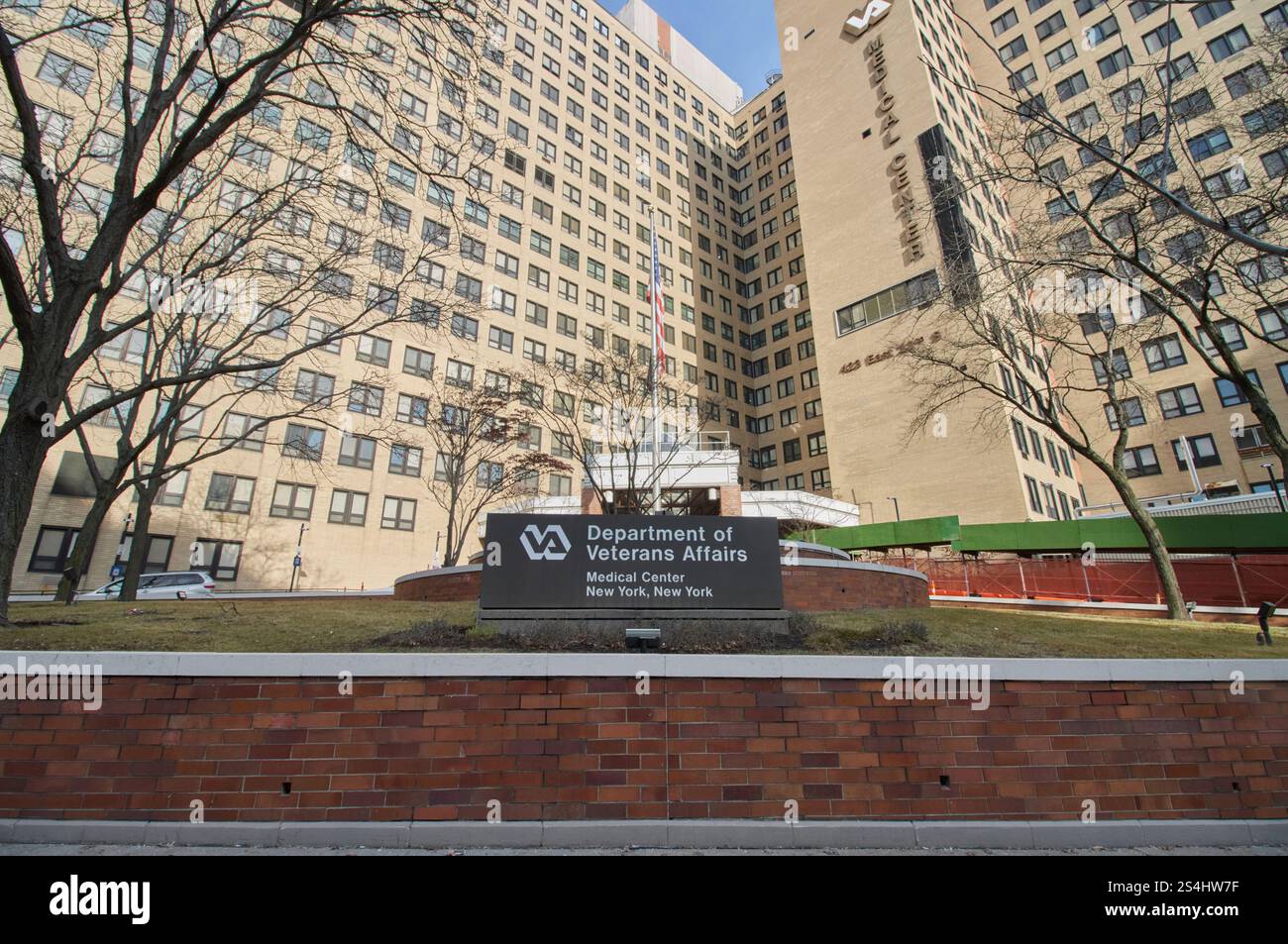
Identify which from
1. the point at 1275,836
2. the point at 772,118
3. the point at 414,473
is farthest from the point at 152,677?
the point at 772,118

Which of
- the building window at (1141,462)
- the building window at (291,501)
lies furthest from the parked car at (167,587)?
the building window at (1141,462)

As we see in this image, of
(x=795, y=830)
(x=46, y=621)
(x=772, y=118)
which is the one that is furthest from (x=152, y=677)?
(x=772, y=118)

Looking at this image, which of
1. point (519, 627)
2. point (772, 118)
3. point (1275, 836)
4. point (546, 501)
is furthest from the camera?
point (772, 118)

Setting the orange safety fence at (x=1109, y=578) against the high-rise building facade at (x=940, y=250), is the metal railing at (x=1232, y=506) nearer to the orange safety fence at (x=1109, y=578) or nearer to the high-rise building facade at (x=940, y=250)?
the high-rise building facade at (x=940, y=250)

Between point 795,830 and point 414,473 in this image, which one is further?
point 414,473

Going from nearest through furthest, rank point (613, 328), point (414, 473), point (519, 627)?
point (519, 627) → point (414, 473) → point (613, 328)

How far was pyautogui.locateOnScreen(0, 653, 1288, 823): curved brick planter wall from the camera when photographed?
14.6ft

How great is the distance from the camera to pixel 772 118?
63531mm

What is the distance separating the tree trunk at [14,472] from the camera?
7.00 m

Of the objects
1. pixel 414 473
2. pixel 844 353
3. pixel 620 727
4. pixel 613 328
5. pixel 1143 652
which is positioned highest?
pixel 613 328

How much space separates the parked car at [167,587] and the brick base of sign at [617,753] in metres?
18.3

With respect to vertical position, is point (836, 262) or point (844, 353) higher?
point (836, 262)

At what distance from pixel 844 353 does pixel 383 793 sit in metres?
43.5

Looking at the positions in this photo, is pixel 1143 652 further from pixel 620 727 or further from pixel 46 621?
pixel 46 621
